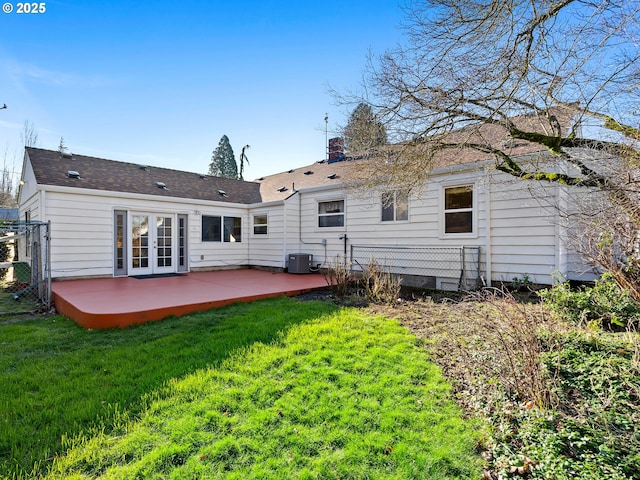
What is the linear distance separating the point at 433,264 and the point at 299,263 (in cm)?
437

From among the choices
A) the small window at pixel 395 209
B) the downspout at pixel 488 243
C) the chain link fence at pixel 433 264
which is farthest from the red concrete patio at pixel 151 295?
the downspout at pixel 488 243

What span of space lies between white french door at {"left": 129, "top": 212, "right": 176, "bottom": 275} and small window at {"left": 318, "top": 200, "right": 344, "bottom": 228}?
5.16 m

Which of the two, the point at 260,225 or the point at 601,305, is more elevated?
the point at 260,225

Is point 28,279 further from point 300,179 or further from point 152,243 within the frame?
point 300,179

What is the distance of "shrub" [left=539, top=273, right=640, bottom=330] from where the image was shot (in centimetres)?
418

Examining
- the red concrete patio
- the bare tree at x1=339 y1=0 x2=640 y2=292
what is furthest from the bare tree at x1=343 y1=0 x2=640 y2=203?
the red concrete patio

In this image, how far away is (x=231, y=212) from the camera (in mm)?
12203

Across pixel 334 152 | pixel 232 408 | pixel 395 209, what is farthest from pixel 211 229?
pixel 232 408

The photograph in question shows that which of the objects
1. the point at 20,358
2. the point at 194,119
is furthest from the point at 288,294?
the point at 194,119

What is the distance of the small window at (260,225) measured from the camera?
1202cm

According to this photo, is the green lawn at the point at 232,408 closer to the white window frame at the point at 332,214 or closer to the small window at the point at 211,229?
the white window frame at the point at 332,214

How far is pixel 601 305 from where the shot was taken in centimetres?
434

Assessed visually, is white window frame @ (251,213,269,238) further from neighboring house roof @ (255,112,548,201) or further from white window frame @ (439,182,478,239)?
white window frame @ (439,182,478,239)

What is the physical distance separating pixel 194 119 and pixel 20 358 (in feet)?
41.0
